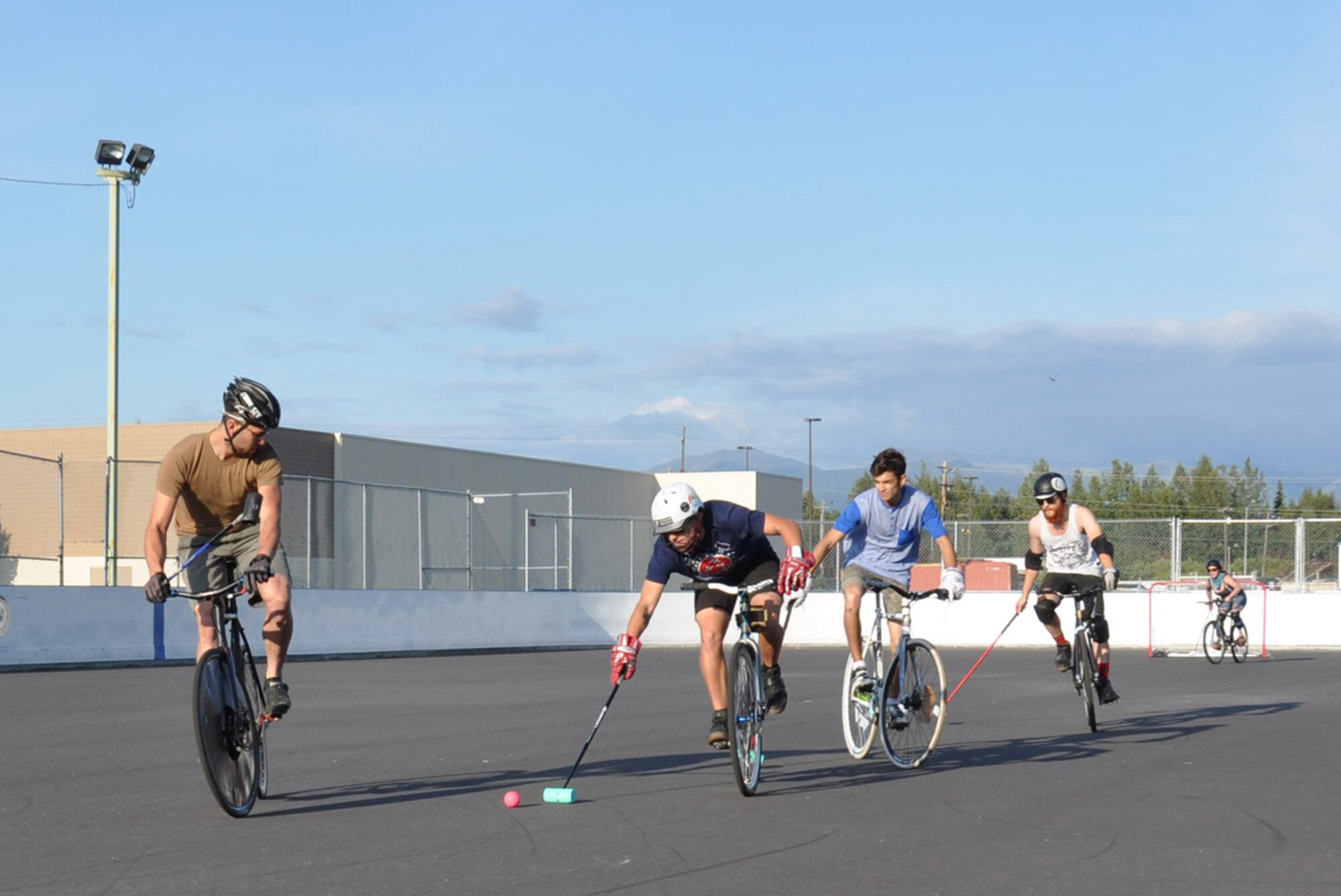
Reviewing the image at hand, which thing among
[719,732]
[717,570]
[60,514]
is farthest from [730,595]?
[60,514]

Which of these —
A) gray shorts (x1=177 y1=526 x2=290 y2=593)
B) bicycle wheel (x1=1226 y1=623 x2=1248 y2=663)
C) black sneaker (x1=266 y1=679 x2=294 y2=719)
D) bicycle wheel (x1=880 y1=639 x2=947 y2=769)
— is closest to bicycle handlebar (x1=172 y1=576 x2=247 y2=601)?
gray shorts (x1=177 y1=526 x2=290 y2=593)

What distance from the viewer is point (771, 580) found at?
8.91m

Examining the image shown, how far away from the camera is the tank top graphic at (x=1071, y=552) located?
12969 millimetres

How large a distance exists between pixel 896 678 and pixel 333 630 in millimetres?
17820

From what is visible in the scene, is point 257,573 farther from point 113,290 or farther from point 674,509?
point 113,290

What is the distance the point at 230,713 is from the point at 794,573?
2886 millimetres

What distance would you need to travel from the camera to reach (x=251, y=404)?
7887mm

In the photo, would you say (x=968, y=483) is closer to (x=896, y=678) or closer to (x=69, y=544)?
(x=69, y=544)

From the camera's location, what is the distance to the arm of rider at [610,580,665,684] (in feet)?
27.5

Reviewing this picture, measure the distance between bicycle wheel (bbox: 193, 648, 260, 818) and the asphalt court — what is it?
0.16 meters

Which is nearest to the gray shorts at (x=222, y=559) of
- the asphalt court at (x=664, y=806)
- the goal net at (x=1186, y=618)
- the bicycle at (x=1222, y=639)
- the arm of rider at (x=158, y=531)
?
the arm of rider at (x=158, y=531)

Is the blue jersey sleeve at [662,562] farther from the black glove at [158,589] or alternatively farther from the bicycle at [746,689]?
the black glove at [158,589]

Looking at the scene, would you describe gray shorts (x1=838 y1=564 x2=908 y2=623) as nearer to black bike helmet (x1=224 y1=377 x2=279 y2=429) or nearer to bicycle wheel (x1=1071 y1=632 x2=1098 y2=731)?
bicycle wheel (x1=1071 y1=632 x2=1098 y2=731)

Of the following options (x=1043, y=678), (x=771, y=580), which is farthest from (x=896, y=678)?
(x=1043, y=678)
